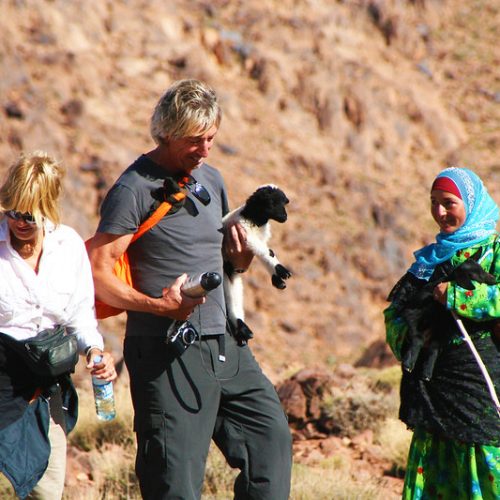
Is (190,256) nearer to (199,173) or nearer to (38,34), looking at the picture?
(199,173)

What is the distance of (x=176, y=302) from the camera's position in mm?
3955

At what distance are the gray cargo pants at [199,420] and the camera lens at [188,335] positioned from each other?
5 cm

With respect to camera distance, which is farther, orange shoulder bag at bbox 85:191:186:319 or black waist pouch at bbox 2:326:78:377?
orange shoulder bag at bbox 85:191:186:319

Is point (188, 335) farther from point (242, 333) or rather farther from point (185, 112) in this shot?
point (185, 112)

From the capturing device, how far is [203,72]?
99.6ft

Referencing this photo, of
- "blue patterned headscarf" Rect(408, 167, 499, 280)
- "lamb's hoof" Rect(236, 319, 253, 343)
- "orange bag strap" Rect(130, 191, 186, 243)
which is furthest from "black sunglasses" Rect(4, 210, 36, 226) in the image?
"blue patterned headscarf" Rect(408, 167, 499, 280)

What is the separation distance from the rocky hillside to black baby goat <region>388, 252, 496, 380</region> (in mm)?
17312

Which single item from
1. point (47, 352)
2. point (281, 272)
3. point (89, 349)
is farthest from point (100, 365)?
point (281, 272)

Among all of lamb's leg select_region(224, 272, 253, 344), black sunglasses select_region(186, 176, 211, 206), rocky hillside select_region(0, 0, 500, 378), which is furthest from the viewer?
rocky hillside select_region(0, 0, 500, 378)

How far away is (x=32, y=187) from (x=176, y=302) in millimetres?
718

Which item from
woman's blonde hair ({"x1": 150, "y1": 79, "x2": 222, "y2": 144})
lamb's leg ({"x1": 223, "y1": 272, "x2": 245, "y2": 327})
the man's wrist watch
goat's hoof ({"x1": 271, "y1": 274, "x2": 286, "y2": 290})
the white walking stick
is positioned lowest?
the man's wrist watch

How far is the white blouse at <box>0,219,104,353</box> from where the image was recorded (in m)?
3.77

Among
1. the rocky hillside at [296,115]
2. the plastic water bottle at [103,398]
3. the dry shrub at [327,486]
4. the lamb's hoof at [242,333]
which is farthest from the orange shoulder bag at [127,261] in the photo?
the rocky hillside at [296,115]

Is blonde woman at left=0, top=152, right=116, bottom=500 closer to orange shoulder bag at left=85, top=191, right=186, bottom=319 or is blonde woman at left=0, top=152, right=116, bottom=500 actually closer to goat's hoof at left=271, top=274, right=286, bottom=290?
orange shoulder bag at left=85, top=191, right=186, bottom=319
